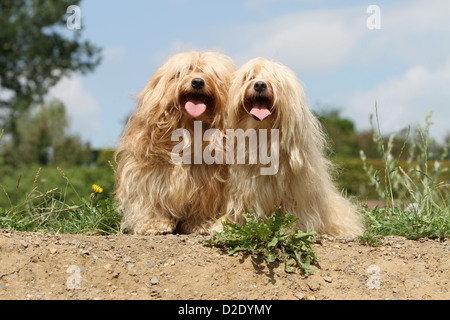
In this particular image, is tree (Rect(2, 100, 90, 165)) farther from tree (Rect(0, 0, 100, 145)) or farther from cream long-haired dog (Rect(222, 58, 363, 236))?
cream long-haired dog (Rect(222, 58, 363, 236))

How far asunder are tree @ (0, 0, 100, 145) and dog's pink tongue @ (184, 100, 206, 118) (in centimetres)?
1844

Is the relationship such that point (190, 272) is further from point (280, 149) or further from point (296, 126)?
point (296, 126)

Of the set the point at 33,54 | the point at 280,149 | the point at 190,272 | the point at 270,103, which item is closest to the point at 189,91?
the point at 270,103

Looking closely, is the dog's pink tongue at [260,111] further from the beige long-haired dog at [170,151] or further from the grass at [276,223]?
the grass at [276,223]

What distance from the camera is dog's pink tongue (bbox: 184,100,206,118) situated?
4129 mm

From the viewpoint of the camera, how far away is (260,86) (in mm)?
3875

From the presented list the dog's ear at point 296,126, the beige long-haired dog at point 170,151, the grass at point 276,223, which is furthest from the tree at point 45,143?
the dog's ear at point 296,126

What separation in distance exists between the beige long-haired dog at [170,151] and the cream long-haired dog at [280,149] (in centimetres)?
21

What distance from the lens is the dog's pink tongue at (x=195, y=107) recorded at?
4129 mm

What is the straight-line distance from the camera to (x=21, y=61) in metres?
21.3

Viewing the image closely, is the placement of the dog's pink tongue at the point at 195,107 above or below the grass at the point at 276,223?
above

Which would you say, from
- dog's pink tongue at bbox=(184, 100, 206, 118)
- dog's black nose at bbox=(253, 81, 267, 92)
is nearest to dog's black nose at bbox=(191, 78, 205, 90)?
dog's pink tongue at bbox=(184, 100, 206, 118)

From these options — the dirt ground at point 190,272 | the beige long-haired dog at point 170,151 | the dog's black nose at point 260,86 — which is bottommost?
the dirt ground at point 190,272
